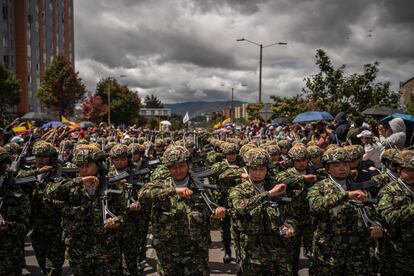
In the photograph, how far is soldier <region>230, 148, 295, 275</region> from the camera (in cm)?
417

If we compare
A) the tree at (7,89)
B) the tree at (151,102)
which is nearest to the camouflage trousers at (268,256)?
the tree at (7,89)

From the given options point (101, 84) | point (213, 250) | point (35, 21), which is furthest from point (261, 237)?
point (101, 84)

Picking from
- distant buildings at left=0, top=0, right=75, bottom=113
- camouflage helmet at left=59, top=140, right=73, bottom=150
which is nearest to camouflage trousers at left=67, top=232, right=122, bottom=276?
camouflage helmet at left=59, top=140, right=73, bottom=150

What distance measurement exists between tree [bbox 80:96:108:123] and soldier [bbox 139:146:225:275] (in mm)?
49080

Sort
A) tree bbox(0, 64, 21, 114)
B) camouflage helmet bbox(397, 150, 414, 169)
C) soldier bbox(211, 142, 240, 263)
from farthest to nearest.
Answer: tree bbox(0, 64, 21, 114)
soldier bbox(211, 142, 240, 263)
camouflage helmet bbox(397, 150, 414, 169)

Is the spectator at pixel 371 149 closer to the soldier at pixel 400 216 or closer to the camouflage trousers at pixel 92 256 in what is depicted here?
the soldier at pixel 400 216

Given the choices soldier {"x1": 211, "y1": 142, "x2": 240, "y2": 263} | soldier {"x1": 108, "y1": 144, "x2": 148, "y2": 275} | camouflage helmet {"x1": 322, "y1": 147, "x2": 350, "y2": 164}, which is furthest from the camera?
soldier {"x1": 211, "y1": 142, "x2": 240, "y2": 263}

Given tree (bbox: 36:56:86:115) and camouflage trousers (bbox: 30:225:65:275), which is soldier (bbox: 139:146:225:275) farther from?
tree (bbox: 36:56:86:115)

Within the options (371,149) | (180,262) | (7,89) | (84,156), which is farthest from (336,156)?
(7,89)

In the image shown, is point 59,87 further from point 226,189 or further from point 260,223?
point 260,223

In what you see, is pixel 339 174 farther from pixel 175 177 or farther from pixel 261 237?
pixel 175 177

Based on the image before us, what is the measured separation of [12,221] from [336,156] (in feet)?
13.9

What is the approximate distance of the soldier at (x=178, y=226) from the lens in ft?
14.4

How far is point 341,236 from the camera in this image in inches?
171
